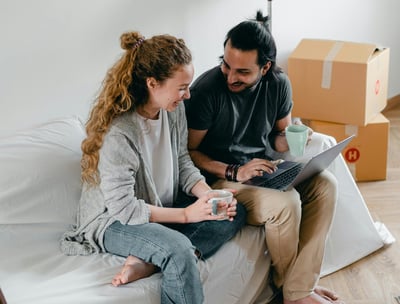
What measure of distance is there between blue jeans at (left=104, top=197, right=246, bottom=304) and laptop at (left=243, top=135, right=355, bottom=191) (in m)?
0.28

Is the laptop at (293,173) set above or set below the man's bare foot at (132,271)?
above

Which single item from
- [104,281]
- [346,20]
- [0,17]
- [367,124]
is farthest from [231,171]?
[346,20]

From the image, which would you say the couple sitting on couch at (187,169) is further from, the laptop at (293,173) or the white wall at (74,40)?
the white wall at (74,40)

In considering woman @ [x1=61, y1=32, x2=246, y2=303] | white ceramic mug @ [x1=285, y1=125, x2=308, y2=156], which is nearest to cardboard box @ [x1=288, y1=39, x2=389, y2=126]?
white ceramic mug @ [x1=285, y1=125, x2=308, y2=156]

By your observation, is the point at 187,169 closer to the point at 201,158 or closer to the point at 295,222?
the point at 201,158

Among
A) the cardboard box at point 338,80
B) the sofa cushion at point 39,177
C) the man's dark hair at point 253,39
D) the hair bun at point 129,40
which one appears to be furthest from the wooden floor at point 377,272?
the hair bun at point 129,40

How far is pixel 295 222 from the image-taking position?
6.65 ft

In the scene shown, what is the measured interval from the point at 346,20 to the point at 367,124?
0.91m

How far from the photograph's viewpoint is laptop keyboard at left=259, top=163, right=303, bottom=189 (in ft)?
6.83

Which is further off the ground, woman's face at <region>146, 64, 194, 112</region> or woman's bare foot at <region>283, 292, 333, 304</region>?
woman's face at <region>146, 64, 194, 112</region>

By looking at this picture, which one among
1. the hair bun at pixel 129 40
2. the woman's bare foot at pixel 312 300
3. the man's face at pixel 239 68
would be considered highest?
the hair bun at pixel 129 40

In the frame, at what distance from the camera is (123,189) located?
1769mm

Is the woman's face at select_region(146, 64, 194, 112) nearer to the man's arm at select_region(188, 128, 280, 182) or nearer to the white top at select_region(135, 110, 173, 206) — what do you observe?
the white top at select_region(135, 110, 173, 206)

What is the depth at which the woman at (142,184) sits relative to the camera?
173 cm
